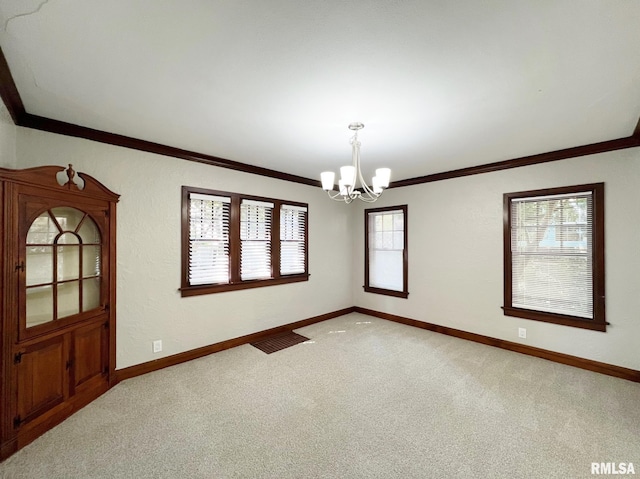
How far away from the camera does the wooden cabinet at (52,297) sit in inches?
74.4

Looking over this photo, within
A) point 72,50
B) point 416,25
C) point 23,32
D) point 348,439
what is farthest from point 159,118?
point 348,439

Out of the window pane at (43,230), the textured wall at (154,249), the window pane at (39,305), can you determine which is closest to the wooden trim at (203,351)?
the textured wall at (154,249)

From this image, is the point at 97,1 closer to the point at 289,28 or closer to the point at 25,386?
the point at 289,28

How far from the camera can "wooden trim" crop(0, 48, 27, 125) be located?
174 cm

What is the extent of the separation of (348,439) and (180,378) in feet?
6.29

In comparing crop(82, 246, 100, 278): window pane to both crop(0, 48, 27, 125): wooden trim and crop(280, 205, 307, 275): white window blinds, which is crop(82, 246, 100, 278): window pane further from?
crop(280, 205, 307, 275): white window blinds

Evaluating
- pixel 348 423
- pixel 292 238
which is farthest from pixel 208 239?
pixel 348 423

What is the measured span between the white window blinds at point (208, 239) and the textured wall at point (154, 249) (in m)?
0.18

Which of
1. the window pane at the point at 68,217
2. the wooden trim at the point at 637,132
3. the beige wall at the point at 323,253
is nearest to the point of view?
the window pane at the point at 68,217

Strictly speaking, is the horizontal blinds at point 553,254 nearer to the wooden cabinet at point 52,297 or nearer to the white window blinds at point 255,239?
the white window blinds at point 255,239

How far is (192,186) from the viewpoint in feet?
11.2

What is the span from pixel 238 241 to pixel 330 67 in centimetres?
269

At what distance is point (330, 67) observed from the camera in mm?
1726

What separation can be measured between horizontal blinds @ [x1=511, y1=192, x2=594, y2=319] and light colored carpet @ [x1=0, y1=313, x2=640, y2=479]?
30.2 inches
